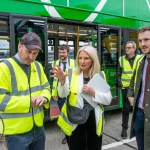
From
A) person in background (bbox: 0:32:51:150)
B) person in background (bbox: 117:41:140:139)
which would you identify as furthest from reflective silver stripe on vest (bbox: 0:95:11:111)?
person in background (bbox: 117:41:140:139)

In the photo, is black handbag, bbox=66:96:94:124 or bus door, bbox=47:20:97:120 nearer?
black handbag, bbox=66:96:94:124

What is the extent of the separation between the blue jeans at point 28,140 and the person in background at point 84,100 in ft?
1.19

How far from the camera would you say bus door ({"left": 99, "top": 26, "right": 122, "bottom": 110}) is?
5.35 metres

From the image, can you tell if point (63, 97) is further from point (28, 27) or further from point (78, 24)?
point (78, 24)

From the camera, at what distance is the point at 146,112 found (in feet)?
7.89

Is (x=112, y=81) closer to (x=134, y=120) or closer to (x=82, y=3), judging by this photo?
(x=82, y=3)

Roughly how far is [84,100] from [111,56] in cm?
325

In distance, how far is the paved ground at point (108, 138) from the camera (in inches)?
154

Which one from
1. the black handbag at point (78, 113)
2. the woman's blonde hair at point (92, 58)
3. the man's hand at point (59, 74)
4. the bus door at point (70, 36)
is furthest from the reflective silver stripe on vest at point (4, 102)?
the bus door at point (70, 36)

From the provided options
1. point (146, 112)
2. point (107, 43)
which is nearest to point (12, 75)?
point (146, 112)

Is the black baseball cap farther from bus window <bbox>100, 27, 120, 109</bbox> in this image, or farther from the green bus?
bus window <bbox>100, 27, 120, 109</bbox>

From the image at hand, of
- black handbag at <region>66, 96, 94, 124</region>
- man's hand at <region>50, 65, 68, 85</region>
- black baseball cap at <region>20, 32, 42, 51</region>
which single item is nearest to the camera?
black baseball cap at <region>20, 32, 42, 51</region>

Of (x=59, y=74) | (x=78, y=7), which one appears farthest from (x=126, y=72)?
(x=59, y=74)

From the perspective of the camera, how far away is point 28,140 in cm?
203
